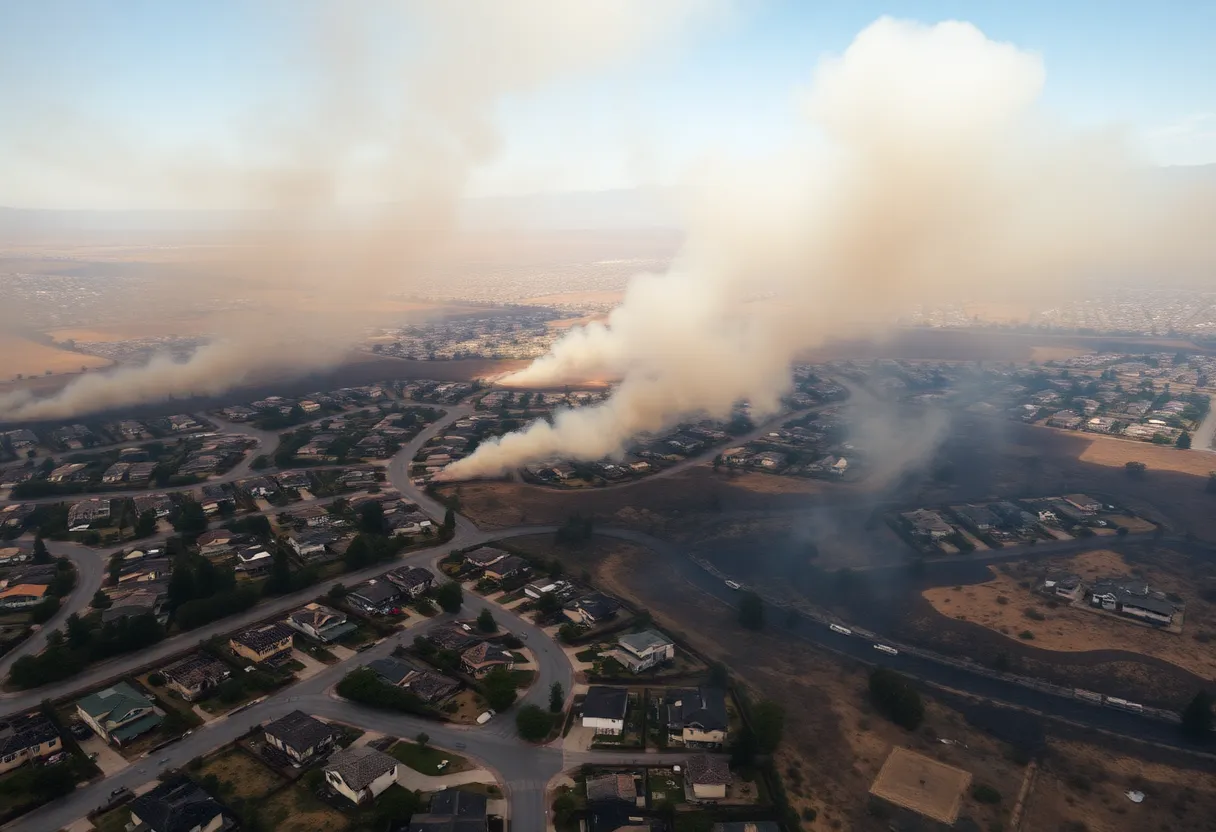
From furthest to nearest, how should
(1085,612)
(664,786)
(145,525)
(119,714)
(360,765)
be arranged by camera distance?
(145,525) < (1085,612) < (119,714) < (664,786) < (360,765)

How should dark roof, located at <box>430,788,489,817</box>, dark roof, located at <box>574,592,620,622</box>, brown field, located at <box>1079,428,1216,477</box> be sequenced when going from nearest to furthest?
1. dark roof, located at <box>430,788,489,817</box>
2. dark roof, located at <box>574,592,620,622</box>
3. brown field, located at <box>1079,428,1216,477</box>

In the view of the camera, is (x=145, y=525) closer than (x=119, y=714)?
No

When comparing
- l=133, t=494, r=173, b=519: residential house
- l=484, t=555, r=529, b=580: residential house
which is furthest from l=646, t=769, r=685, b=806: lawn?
l=133, t=494, r=173, b=519: residential house

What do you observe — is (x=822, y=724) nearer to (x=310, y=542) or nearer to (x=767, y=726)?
(x=767, y=726)

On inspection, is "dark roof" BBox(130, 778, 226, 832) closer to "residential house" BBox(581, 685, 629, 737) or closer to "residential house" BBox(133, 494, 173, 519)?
"residential house" BBox(581, 685, 629, 737)

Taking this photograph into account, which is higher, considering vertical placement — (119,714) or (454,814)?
(454,814)

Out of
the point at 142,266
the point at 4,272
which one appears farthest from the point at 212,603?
the point at 142,266

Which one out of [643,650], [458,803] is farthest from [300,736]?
[643,650]
